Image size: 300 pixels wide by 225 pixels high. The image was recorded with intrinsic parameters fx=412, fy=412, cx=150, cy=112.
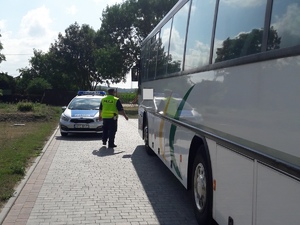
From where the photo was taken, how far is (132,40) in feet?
148

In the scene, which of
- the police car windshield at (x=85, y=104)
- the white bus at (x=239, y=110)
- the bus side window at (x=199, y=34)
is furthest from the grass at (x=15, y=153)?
the bus side window at (x=199, y=34)

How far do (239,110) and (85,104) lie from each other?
560 inches

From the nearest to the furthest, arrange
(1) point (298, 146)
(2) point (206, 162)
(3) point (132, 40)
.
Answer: (1) point (298, 146) < (2) point (206, 162) < (3) point (132, 40)

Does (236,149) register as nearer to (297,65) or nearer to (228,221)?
(228,221)

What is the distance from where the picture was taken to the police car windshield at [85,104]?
17078mm

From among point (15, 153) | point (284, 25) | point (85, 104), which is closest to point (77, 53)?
point (85, 104)

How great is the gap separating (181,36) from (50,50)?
59784mm

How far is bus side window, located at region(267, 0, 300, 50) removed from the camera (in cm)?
289

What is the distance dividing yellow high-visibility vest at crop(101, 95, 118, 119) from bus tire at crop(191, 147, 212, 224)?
7.62 metres

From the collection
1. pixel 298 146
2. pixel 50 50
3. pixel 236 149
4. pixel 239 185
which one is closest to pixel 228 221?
pixel 239 185

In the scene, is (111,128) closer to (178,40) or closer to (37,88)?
(178,40)

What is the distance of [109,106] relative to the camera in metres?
13.0

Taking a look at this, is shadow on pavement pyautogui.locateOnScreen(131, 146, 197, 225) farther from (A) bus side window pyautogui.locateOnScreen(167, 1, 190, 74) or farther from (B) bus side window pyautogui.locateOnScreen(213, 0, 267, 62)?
(B) bus side window pyautogui.locateOnScreen(213, 0, 267, 62)

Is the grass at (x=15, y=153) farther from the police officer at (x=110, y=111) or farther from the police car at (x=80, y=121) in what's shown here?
the police officer at (x=110, y=111)
